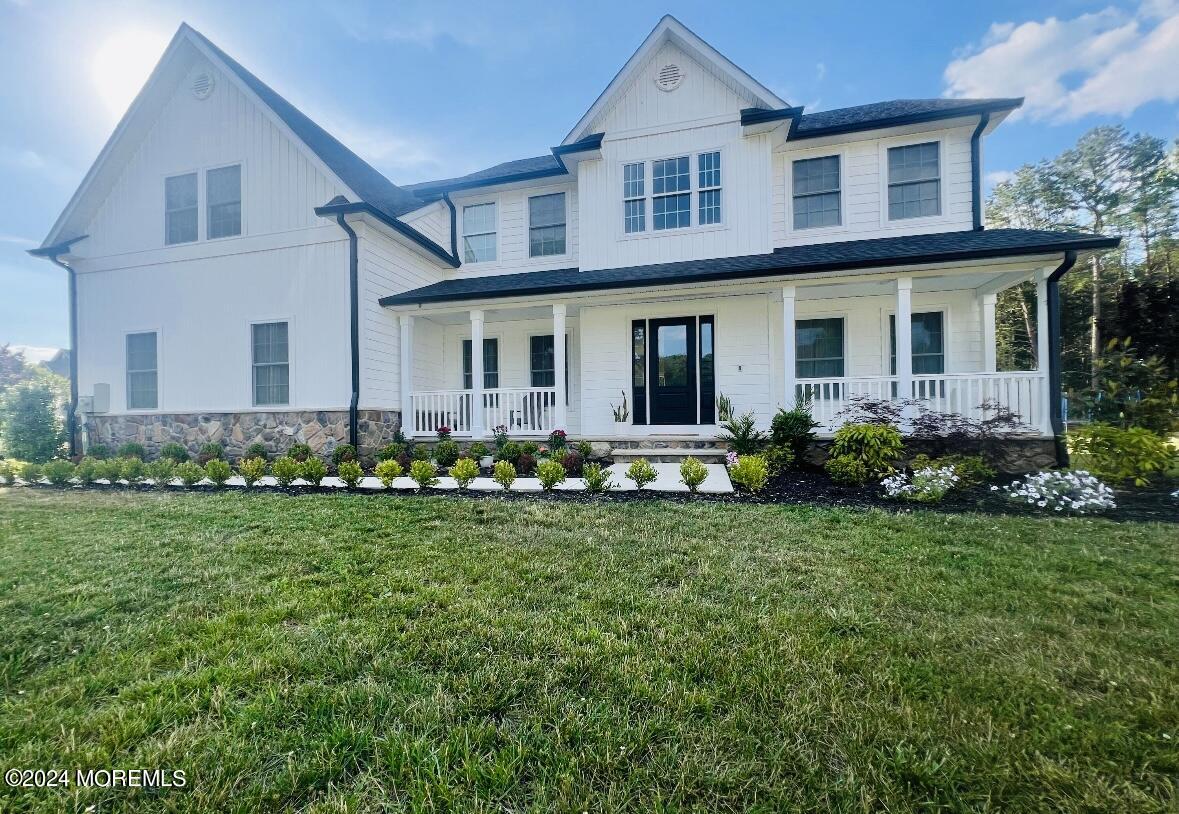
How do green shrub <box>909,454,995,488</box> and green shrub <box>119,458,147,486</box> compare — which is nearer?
green shrub <box>909,454,995,488</box>

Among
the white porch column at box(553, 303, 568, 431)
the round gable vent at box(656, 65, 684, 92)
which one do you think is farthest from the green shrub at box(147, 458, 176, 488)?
the round gable vent at box(656, 65, 684, 92)

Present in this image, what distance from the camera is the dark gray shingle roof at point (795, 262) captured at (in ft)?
23.7

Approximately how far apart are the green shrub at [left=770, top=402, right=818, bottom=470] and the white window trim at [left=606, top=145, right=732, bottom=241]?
4222 millimetres

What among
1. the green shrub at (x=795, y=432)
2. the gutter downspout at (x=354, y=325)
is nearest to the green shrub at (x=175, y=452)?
the gutter downspout at (x=354, y=325)

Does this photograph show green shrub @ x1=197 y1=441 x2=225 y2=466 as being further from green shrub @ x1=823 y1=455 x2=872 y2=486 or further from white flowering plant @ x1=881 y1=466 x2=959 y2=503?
white flowering plant @ x1=881 y1=466 x2=959 y2=503

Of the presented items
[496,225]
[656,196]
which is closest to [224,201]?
[496,225]

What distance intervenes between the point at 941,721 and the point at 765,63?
490 inches

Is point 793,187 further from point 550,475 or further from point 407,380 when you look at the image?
point 407,380

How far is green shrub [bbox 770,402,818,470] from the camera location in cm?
740

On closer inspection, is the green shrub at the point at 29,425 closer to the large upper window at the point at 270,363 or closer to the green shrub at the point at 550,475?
the large upper window at the point at 270,363

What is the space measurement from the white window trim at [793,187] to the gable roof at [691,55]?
1.07 meters

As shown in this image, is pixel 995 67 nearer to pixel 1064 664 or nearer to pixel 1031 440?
pixel 1031 440

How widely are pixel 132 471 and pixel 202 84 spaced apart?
27.5 feet

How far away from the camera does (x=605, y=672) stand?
2148mm
